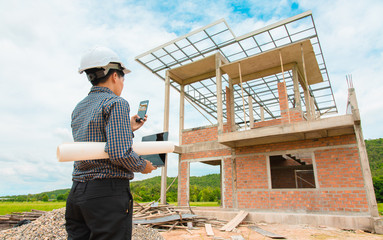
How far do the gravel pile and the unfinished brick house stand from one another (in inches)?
179

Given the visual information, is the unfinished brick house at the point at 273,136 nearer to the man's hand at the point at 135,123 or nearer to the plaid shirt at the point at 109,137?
the man's hand at the point at 135,123

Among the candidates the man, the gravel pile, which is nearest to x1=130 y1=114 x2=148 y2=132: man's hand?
the man

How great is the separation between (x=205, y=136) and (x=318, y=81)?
21.7 feet

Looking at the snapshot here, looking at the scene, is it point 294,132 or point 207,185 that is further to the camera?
point 207,185

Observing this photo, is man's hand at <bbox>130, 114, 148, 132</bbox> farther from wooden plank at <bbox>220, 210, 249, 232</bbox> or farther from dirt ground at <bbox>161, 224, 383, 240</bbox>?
wooden plank at <bbox>220, 210, 249, 232</bbox>

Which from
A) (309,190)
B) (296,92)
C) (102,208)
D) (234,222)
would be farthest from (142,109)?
(296,92)

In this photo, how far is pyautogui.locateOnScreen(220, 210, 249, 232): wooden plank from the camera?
22.9 ft

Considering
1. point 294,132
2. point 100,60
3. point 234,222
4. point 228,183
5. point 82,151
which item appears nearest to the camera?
point 82,151

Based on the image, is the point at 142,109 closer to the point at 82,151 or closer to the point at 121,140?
A: the point at 121,140

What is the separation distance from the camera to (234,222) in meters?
7.66

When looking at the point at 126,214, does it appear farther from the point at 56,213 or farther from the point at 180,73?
the point at 180,73

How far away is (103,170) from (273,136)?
827 cm

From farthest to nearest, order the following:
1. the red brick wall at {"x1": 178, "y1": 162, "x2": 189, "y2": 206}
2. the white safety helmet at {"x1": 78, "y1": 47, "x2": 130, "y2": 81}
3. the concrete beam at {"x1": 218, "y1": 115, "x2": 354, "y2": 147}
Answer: the red brick wall at {"x1": 178, "y1": 162, "x2": 189, "y2": 206}
the concrete beam at {"x1": 218, "y1": 115, "x2": 354, "y2": 147}
the white safety helmet at {"x1": 78, "y1": 47, "x2": 130, "y2": 81}

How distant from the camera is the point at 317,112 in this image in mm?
17984
